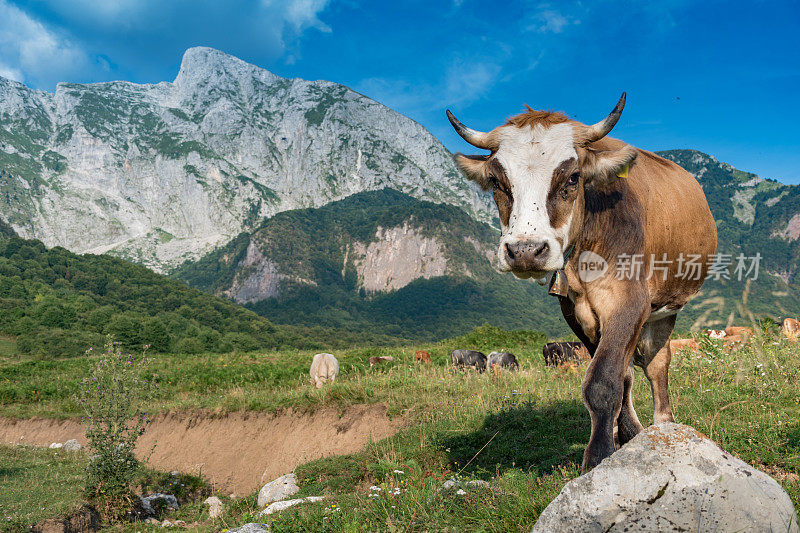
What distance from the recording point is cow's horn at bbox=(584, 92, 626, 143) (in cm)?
364

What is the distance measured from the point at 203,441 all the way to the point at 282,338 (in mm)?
55930

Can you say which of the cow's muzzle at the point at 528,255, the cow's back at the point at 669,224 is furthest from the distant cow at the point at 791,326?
the cow's muzzle at the point at 528,255

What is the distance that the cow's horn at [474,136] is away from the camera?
3.97 metres

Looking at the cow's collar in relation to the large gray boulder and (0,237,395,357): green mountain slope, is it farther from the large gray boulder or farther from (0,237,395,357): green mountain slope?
(0,237,395,357): green mountain slope

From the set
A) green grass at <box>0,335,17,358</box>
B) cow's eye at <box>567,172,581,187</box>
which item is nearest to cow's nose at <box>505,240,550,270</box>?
cow's eye at <box>567,172,581,187</box>

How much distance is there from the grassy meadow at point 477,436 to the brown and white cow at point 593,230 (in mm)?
1033

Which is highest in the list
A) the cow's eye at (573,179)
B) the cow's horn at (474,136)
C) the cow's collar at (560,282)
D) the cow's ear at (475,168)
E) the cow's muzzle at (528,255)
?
the cow's horn at (474,136)

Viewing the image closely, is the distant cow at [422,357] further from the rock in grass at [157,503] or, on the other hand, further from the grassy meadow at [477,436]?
the rock in grass at [157,503]

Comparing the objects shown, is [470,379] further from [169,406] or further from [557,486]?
[169,406]

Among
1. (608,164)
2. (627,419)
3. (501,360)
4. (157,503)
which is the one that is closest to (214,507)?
(157,503)

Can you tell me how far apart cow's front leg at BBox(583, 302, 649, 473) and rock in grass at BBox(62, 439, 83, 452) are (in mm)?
15204

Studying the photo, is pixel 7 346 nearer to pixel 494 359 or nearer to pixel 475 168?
pixel 494 359

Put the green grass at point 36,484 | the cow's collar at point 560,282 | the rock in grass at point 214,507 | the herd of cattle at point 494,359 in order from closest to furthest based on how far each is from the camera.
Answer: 1. the cow's collar at point 560,282
2. the green grass at point 36,484
3. the rock in grass at point 214,507
4. the herd of cattle at point 494,359

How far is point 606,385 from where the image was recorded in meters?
3.23
